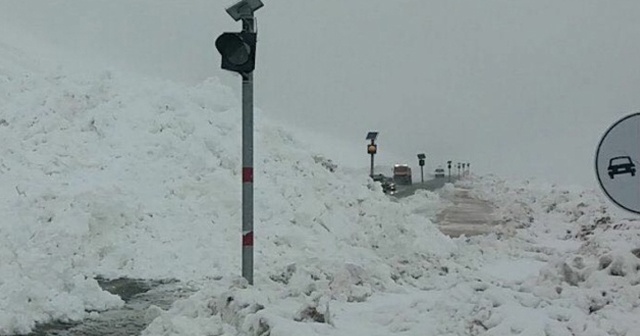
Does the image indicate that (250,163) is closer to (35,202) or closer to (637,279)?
(637,279)

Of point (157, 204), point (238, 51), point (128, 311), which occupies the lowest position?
point (128, 311)

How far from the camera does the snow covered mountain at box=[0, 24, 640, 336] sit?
7285mm

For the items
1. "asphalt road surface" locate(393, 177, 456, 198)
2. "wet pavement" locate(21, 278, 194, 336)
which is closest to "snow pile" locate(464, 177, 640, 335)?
"wet pavement" locate(21, 278, 194, 336)

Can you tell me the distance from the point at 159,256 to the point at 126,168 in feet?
12.5

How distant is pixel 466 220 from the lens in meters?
23.2

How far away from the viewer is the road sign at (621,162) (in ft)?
17.6

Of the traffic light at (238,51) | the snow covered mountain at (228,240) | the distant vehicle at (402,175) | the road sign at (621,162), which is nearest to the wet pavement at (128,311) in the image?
the snow covered mountain at (228,240)

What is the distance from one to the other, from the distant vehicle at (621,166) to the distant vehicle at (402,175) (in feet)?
174

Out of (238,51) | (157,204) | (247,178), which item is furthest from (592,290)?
(157,204)

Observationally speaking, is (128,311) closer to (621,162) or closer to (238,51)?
(238,51)

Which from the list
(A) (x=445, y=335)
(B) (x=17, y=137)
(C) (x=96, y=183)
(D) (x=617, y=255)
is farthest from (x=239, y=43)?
(B) (x=17, y=137)

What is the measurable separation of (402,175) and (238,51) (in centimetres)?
5244

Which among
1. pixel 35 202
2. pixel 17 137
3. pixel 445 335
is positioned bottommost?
pixel 445 335

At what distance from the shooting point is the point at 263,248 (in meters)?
11.7
